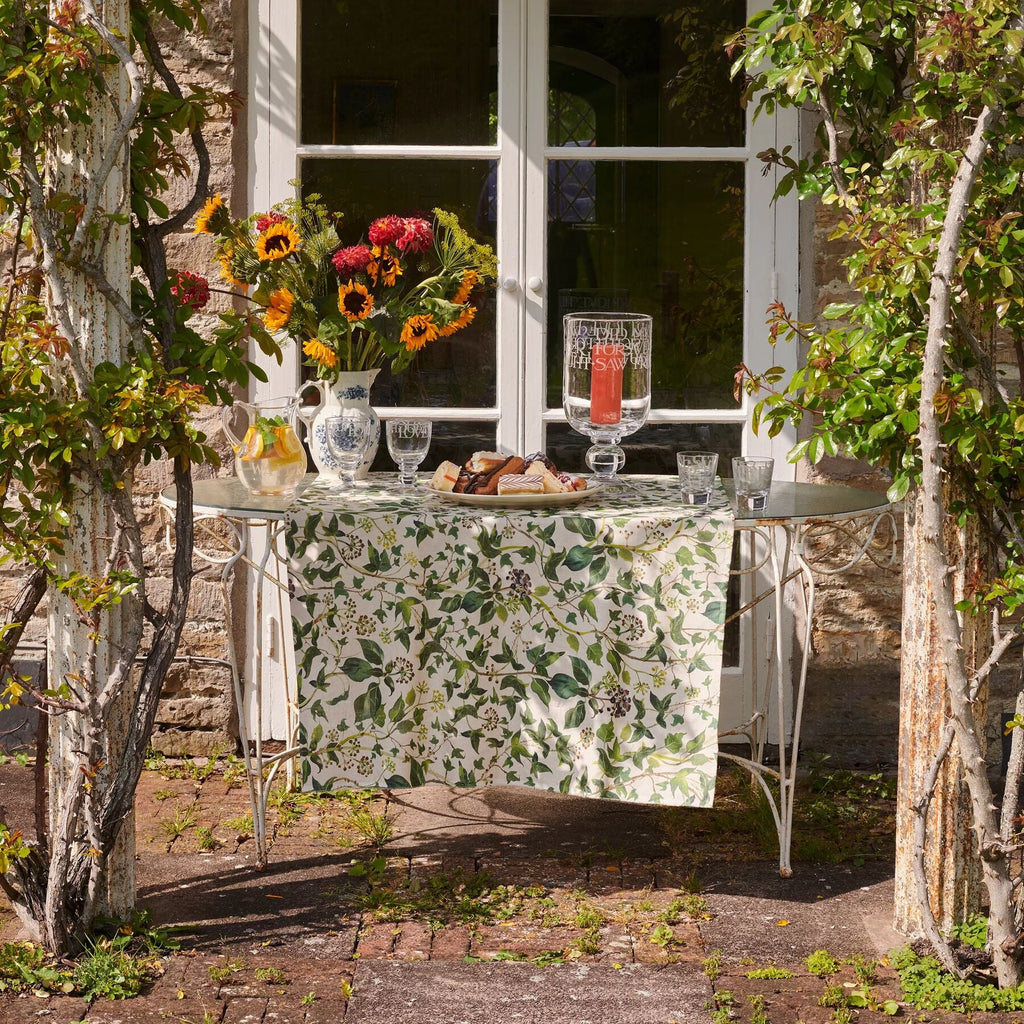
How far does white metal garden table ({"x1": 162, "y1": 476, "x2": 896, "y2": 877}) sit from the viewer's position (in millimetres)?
3279

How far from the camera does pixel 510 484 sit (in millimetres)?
3299

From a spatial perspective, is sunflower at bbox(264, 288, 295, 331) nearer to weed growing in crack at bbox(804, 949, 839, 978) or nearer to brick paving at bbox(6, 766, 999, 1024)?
brick paving at bbox(6, 766, 999, 1024)

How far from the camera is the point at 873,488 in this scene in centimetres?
399

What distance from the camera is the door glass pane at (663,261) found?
4.01 meters

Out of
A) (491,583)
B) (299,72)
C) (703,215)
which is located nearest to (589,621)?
(491,583)

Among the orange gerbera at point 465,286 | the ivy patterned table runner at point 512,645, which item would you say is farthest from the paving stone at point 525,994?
the orange gerbera at point 465,286

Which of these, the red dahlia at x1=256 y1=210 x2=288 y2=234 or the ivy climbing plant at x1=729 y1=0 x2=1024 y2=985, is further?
the red dahlia at x1=256 y1=210 x2=288 y2=234

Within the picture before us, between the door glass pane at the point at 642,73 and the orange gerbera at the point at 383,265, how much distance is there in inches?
32.3

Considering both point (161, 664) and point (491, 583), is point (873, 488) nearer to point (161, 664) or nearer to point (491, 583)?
point (491, 583)

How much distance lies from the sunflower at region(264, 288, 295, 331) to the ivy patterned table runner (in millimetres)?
453

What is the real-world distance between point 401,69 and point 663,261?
906 millimetres

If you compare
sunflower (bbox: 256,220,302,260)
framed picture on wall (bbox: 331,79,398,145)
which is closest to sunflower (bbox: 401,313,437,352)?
sunflower (bbox: 256,220,302,260)

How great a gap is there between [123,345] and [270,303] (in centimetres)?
52

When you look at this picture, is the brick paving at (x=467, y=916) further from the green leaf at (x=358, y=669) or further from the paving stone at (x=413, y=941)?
the green leaf at (x=358, y=669)
